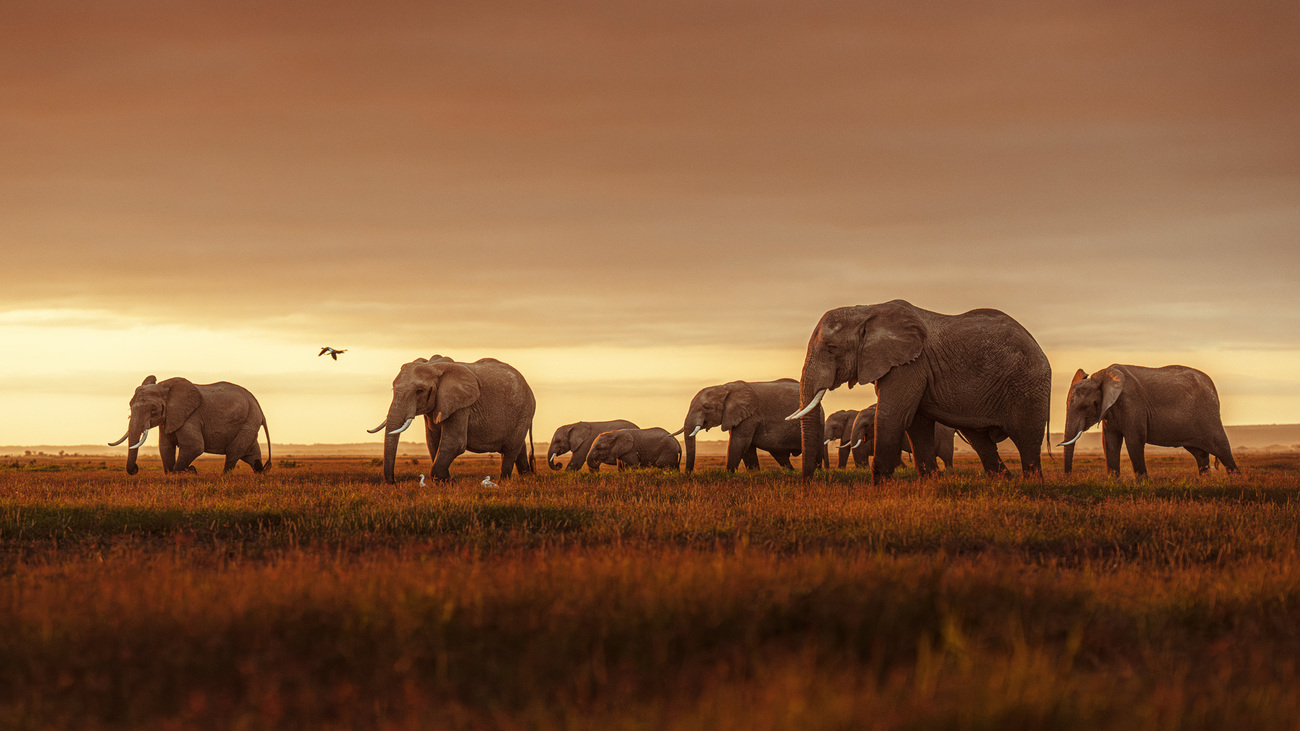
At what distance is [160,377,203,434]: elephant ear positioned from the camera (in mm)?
29000

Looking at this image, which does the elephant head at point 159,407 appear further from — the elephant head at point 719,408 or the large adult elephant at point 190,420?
the elephant head at point 719,408

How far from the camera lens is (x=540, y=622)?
18.7 feet

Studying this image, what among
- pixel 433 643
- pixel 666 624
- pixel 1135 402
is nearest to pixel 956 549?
pixel 666 624

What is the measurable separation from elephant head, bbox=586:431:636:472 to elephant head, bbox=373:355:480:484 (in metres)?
10.7

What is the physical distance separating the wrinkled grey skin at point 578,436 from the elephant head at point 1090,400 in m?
18.2

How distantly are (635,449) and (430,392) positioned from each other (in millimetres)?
12126

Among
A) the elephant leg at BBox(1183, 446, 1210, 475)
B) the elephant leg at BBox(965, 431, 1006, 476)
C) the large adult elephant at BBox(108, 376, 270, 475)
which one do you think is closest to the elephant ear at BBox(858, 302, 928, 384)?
the elephant leg at BBox(965, 431, 1006, 476)

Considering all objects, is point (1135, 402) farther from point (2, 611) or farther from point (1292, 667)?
point (2, 611)

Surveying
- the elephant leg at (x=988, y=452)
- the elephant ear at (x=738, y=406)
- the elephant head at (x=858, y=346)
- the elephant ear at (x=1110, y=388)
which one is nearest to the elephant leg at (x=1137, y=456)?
the elephant ear at (x=1110, y=388)

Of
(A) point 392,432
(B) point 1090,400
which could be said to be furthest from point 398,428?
(B) point 1090,400

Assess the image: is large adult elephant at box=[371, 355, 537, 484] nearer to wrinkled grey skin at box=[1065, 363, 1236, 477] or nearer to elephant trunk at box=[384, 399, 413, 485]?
elephant trunk at box=[384, 399, 413, 485]

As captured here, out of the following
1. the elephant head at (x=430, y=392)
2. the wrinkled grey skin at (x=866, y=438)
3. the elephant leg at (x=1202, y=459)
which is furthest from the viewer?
the wrinkled grey skin at (x=866, y=438)

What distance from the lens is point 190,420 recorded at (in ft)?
96.7

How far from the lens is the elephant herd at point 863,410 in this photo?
18.5 m
